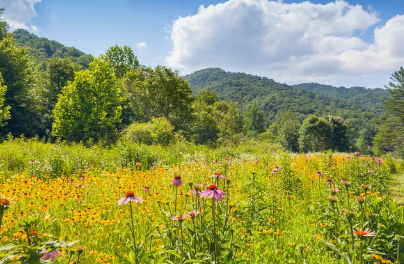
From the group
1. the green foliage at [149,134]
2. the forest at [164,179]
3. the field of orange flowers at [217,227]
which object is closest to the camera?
the field of orange flowers at [217,227]

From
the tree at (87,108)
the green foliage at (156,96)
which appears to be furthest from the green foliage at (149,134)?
the green foliage at (156,96)

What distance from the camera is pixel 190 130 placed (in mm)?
23844

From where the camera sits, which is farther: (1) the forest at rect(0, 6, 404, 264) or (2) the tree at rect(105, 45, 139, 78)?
(2) the tree at rect(105, 45, 139, 78)

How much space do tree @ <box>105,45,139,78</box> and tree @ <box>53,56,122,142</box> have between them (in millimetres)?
11531

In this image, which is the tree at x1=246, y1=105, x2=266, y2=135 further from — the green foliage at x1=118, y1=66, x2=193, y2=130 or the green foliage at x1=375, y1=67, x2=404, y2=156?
the green foliage at x1=118, y1=66, x2=193, y2=130

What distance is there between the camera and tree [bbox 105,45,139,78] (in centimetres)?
2942

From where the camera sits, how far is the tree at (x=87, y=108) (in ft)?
53.7

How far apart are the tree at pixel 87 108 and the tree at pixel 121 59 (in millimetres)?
11531

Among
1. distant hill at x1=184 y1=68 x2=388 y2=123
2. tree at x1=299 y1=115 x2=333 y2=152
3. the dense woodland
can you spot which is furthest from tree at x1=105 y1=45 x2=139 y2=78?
distant hill at x1=184 y1=68 x2=388 y2=123

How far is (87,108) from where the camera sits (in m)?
16.9

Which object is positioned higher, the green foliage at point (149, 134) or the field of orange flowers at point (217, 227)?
the green foliage at point (149, 134)

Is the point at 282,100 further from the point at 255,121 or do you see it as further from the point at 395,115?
the point at 395,115

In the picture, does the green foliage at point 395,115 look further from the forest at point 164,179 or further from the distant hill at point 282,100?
the distant hill at point 282,100

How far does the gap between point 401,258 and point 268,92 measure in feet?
411
